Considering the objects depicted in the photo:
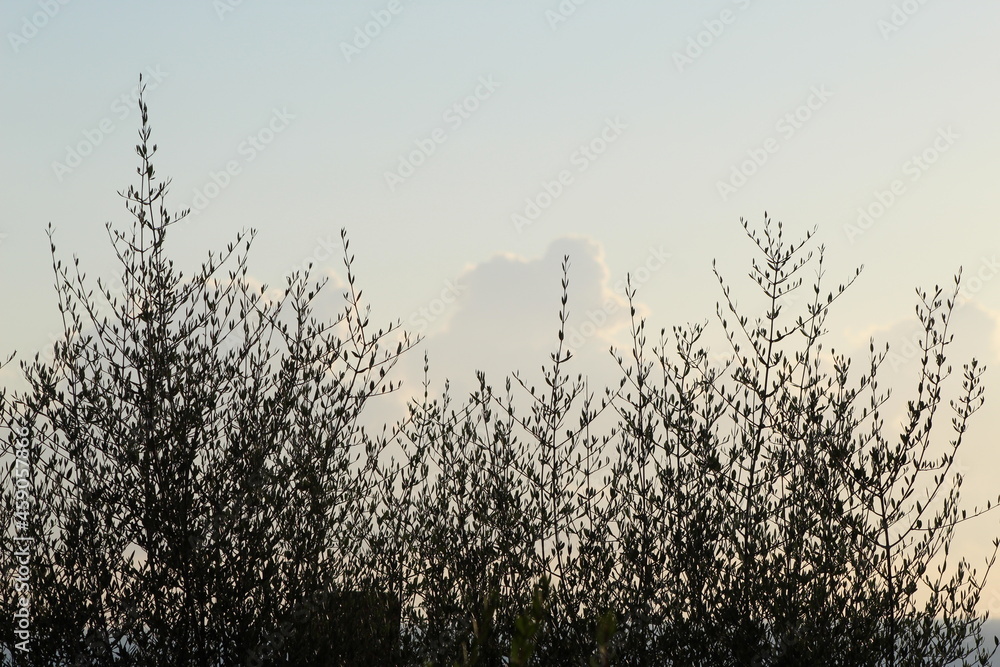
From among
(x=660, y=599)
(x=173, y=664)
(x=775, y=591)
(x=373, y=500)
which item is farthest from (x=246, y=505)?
(x=775, y=591)

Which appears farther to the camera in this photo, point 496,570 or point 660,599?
point 496,570

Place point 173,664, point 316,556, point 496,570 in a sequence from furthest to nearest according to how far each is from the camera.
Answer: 1. point 496,570
2. point 316,556
3. point 173,664

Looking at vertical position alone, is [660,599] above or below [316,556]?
below

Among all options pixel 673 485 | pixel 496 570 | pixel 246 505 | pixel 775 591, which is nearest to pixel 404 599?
pixel 496 570

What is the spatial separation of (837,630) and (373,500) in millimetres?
4961

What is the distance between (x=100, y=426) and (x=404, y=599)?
366cm

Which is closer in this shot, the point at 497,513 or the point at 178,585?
the point at 178,585

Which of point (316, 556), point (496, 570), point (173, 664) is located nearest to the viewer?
point (173, 664)

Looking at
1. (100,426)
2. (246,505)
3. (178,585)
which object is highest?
(100,426)

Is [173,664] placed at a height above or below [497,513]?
below

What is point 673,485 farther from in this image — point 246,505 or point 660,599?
point 246,505

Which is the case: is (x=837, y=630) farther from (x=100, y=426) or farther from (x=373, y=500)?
(x=100, y=426)

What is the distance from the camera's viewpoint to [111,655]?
8477 mm

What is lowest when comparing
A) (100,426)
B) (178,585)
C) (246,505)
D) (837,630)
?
(837,630)
